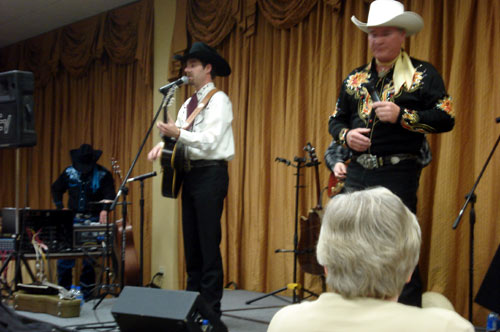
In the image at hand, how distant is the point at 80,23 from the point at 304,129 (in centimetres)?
391

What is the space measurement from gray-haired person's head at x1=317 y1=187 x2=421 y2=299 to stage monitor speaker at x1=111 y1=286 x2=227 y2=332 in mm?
1152

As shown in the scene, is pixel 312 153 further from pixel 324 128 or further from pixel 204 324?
pixel 204 324

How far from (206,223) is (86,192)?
2.68 meters

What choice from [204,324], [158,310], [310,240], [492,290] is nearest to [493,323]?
[492,290]

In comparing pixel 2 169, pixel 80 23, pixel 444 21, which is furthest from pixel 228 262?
pixel 2 169

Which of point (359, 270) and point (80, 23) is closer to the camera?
point (359, 270)

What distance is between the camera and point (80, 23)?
6.96 m

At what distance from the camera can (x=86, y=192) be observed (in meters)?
5.26

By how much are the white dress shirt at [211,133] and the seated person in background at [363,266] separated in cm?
194

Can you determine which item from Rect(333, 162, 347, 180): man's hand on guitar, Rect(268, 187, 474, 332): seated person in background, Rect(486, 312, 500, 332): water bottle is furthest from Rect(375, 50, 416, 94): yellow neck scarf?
Rect(268, 187, 474, 332): seated person in background

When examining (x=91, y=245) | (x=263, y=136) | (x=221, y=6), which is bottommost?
(x=91, y=245)

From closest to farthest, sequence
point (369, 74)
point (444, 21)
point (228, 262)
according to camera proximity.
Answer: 1. point (369, 74)
2. point (444, 21)
3. point (228, 262)

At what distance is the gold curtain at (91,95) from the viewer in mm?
6152

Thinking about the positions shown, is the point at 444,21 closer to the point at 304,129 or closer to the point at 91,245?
the point at 304,129
